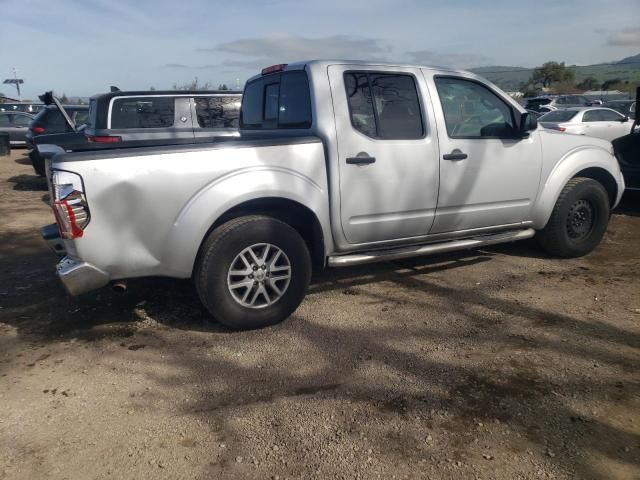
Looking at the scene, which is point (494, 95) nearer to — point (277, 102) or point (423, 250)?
point (423, 250)

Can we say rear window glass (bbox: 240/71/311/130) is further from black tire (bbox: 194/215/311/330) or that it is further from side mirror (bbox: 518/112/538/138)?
side mirror (bbox: 518/112/538/138)

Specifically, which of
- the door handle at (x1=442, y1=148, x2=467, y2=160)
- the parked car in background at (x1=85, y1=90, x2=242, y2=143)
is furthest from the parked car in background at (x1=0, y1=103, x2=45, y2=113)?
the door handle at (x1=442, y1=148, x2=467, y2=160)

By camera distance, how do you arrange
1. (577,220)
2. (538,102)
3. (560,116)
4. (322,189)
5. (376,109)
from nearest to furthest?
(322,189)
(376,109)
(577,220)
(560,116)
(538,102)

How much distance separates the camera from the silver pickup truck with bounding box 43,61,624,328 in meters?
3.28

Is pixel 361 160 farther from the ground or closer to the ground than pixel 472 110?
closer to the ground

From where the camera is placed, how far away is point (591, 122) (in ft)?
41.1

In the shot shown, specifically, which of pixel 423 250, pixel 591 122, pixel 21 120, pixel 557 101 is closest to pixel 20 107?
pixel 21 120

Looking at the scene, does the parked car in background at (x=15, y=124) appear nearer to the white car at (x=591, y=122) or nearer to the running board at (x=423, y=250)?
the white car at (x=591, y=122)

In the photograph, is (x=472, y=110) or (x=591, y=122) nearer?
(x=472, y=110)

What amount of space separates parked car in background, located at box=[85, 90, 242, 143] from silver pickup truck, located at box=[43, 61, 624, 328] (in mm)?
2486

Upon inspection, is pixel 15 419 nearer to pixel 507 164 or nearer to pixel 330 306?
pixel 330 306

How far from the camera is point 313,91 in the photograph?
3955mm

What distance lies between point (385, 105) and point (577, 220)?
2572mm

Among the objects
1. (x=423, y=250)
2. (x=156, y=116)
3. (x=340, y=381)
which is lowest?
(x=340, y=381)
